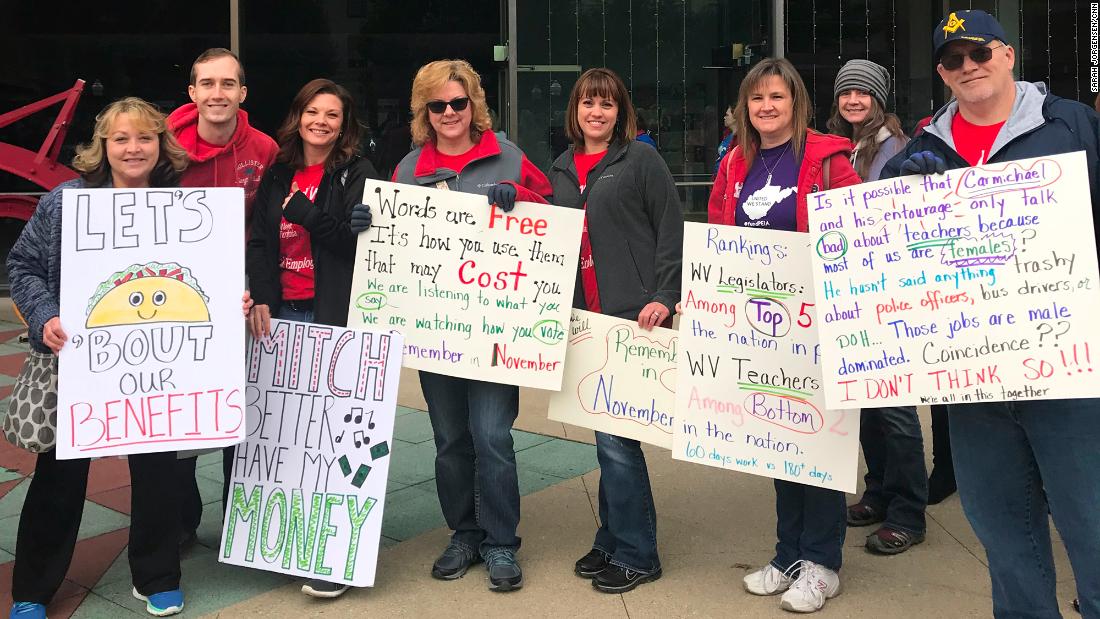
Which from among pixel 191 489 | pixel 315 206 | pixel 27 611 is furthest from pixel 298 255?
pixel 27 611

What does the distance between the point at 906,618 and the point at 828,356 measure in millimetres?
1093

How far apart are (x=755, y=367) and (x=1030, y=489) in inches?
39.5

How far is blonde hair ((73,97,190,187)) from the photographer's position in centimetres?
347

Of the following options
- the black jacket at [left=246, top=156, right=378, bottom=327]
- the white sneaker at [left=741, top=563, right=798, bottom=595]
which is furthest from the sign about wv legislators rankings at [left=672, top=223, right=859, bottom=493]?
the black jacket at [left=246, top=156, right=378, bottom=327]

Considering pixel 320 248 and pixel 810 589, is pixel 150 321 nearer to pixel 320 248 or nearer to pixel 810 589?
pixel 320 248

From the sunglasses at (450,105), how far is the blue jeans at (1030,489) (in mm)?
1985

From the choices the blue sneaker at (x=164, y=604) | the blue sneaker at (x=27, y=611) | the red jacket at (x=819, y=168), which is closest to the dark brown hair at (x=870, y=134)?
the red jacket at (x=819, y=168)

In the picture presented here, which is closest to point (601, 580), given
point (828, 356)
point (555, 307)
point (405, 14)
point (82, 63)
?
point (555, 307)

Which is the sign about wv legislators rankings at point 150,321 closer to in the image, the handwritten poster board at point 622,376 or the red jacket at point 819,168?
the handwritten poster board at point 622,376

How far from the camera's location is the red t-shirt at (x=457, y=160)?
379cm

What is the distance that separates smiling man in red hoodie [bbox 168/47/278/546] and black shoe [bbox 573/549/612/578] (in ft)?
4.76

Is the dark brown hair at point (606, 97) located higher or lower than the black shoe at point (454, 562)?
higher

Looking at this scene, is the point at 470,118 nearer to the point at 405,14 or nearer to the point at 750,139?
the point at 750,139

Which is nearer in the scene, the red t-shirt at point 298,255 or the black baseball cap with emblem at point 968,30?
the black baseball cap with emblem at point 968,30
